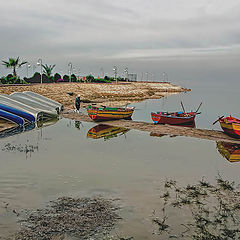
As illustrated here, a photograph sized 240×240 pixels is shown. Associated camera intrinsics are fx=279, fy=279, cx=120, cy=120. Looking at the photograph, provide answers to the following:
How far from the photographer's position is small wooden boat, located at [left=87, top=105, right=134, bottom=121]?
1243 inches

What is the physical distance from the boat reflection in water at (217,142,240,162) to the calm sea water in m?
0.51

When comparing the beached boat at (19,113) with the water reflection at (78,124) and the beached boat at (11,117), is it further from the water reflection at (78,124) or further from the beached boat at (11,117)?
the water reflection at (78,124)

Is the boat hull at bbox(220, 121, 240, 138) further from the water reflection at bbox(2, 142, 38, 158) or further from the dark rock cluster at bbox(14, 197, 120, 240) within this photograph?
the water reflection at bbox(2, 142, 38, 158)

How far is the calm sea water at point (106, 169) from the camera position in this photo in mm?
11250

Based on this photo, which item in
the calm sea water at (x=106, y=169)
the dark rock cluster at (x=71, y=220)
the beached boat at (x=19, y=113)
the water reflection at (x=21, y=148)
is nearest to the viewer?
the dark rock cluster at (x=71, y=220)

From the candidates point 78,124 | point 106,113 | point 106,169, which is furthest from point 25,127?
point 106,169

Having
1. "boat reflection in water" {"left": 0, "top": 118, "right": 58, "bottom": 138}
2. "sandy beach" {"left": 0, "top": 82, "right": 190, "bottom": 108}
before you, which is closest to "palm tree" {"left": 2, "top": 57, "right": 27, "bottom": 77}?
"sandy beach" {"left": 0, "top": 82, "right": 190, "bottom": 108}

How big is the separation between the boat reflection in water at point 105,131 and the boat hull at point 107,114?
3.81 feet

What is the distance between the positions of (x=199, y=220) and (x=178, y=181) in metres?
4.27

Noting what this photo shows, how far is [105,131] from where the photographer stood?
1111 inches

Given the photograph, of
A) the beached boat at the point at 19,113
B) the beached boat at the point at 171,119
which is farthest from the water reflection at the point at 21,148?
the beached boat at the point at 171,119

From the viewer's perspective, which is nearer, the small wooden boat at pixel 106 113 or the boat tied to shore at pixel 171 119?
the boat tied to shore at pixel 171 119

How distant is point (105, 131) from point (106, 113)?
13.8ft

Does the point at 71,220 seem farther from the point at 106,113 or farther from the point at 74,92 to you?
Answer: the point at 74,92
